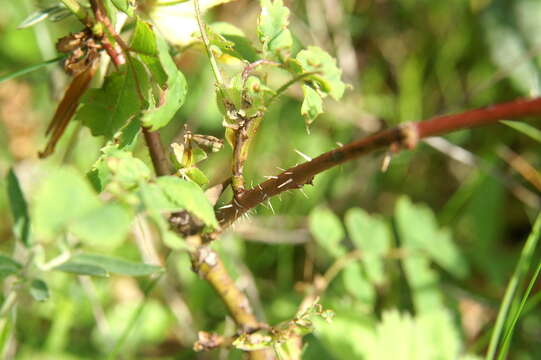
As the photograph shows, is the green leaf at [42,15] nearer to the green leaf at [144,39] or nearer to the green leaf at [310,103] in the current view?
the green leaf at [144,39]

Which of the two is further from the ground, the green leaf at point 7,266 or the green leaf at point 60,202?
the green leaf at point 60,202

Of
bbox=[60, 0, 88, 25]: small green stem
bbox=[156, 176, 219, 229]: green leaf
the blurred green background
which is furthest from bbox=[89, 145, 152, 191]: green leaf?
the blurred green background

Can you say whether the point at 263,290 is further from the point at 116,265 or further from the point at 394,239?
the point at 116,265

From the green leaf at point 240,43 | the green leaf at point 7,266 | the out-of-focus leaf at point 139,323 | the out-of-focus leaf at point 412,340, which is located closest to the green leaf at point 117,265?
the green leaf at point 7,266

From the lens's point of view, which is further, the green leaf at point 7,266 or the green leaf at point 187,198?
the green leaf at point 7,266

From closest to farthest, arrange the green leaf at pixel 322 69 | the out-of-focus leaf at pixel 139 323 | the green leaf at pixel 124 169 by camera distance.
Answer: the green leaf at pixel 124 169 → the green leaf at pixel 322 69 → the out-of-focus leaf at pixel 139 323

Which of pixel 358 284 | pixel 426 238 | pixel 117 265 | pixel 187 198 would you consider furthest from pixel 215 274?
pixel 426 238

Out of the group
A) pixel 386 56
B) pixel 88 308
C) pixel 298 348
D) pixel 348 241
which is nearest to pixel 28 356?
pixel 88 308
